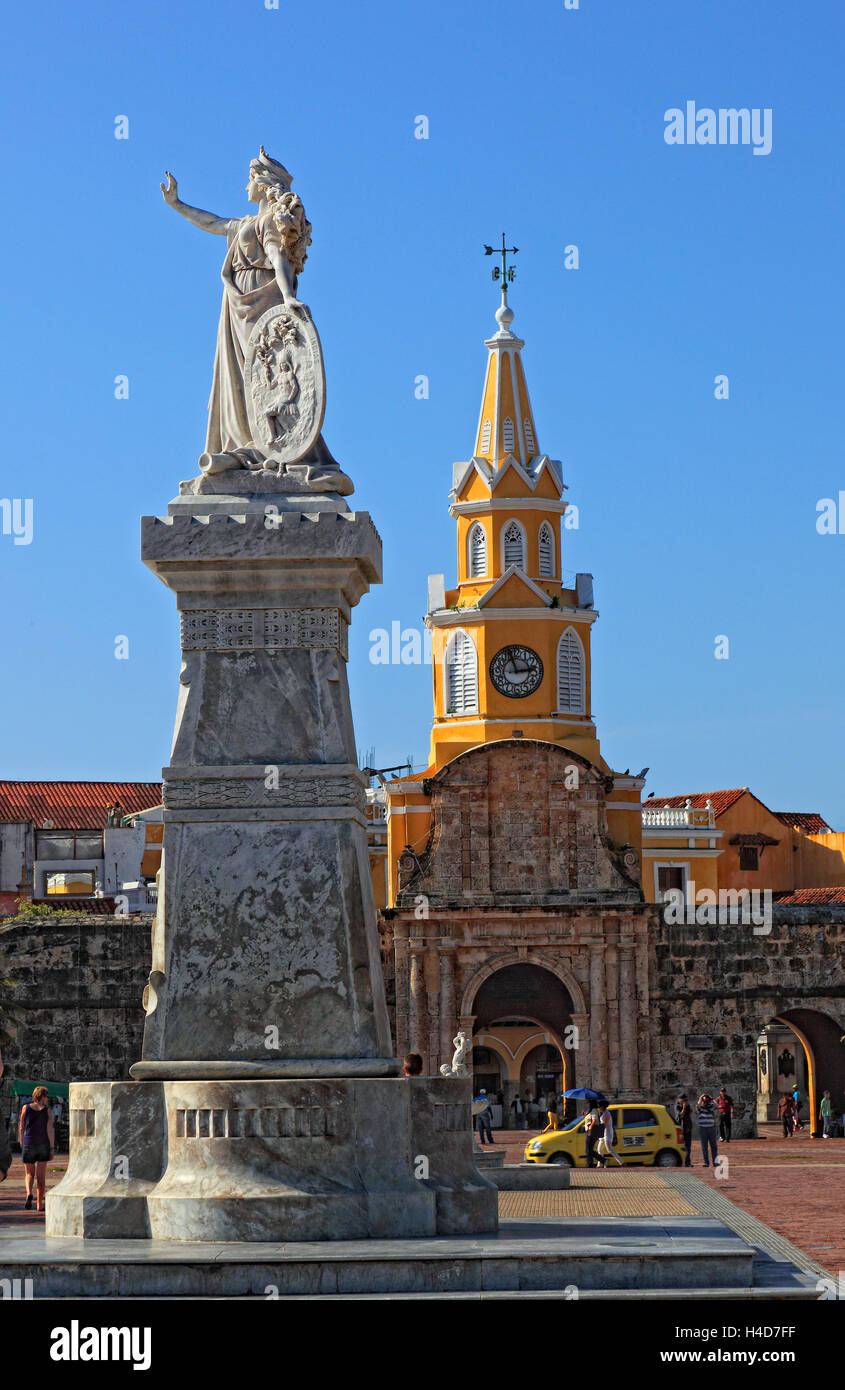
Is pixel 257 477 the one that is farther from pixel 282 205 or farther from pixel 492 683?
pixel 492 683

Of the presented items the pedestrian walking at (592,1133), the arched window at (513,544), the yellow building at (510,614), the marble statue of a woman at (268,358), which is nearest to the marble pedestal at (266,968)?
the marble statue of a woman at (268,358)

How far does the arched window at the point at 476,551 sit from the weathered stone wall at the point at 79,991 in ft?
46.0

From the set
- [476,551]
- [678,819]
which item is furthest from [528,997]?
[476,551]

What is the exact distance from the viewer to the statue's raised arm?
12.8 metres

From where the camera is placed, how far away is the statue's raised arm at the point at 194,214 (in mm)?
12820

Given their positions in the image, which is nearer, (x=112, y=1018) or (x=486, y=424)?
(x=112, y=1018)

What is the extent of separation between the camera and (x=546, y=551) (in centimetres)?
5538

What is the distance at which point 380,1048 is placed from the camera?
1148 centimetres

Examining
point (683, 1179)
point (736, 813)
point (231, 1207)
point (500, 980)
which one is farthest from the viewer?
point (736, 813)

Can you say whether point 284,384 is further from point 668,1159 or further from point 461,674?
point 461,674

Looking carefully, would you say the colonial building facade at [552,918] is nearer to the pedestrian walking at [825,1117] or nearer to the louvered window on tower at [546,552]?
the louvered window on tower at [546,552]

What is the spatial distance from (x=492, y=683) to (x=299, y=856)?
42.1 m

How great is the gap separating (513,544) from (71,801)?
23997mm
